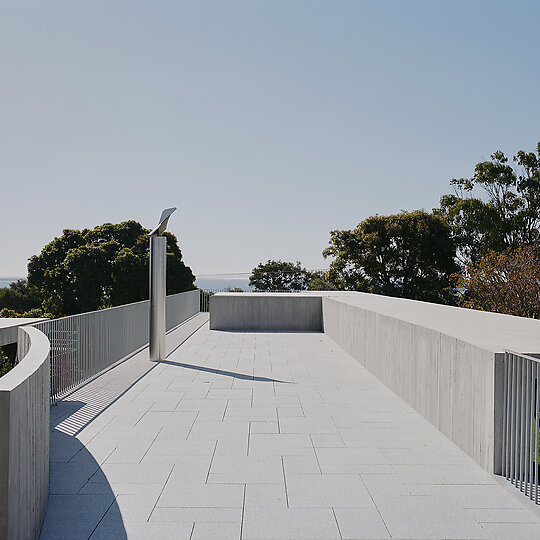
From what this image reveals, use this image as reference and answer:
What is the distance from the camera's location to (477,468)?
435cm

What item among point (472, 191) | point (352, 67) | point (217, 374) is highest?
point (352, 67)

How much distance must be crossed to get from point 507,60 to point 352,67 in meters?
5.42

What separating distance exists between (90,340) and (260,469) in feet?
13.9

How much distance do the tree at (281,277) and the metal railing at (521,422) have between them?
1350 inches

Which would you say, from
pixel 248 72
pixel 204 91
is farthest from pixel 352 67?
pixel 204 91

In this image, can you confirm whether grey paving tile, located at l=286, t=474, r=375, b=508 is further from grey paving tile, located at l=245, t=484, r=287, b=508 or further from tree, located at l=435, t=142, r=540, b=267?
tree, located at l=435, t=142, r=540, b=267

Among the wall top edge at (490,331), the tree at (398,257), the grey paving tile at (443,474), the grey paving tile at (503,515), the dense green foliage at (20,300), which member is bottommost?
the dense green foliage at (20,300)

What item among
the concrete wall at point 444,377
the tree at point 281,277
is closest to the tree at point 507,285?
the concrete wall at point 444,377

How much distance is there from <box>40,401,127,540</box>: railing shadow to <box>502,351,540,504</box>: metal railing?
2.73 metres

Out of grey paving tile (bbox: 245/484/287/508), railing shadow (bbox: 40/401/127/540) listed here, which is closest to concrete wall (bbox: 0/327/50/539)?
railing shadow (bbox: 40/401/127/540)

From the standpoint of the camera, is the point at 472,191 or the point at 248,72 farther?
the point at 472,191

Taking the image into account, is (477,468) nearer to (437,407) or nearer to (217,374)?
(437,407)

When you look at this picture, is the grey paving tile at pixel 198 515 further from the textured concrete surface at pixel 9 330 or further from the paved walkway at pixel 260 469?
the textured concrete surface at pixel 9 330

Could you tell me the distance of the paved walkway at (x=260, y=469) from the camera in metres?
3.34
